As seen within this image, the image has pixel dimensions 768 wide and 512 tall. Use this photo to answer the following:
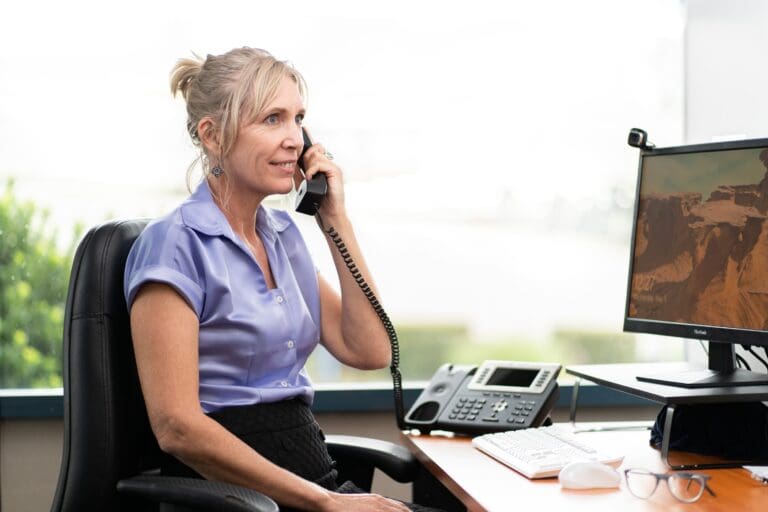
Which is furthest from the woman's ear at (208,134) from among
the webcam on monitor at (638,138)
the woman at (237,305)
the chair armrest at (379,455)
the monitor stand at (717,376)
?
the monitor stand at (717,376)

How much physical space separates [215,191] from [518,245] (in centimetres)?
121

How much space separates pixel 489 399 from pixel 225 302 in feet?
2.30

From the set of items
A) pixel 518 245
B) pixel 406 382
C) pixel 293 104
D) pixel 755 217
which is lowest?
pixel 406 382

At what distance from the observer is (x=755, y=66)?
2490 mm

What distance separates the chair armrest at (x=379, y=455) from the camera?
1.97 metres

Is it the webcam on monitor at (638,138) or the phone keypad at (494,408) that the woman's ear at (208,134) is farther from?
the webcam on monitor at (638,138)

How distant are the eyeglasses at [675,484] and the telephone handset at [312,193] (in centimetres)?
91

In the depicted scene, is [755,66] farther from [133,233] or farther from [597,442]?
[133,233]

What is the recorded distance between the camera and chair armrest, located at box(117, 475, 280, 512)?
5.05 feet

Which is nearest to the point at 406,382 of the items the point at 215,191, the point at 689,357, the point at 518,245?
the point at 518,245

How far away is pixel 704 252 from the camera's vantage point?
1.96m

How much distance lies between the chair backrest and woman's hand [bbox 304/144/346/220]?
0.54 meters

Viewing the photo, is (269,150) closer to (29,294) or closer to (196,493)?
(196,493)

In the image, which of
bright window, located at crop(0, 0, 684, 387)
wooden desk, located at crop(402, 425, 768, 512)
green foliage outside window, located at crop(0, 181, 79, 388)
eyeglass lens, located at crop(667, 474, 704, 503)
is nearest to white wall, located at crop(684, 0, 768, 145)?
bright window, located at crop(0, 0, 684, 387)
